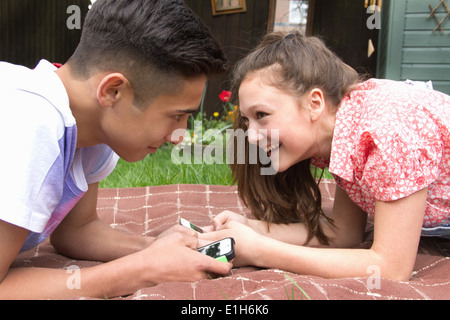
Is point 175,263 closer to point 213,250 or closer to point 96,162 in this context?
point 213,250

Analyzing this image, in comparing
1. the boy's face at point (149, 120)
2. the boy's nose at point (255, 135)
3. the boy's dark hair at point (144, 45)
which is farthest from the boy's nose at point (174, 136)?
the boy's nose at point (255, 135)

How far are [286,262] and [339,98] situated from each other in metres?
0.60

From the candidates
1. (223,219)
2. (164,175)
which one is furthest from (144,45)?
(164,175)

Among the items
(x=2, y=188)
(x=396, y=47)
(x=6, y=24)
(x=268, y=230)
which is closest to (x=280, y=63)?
(x=268, y=230)

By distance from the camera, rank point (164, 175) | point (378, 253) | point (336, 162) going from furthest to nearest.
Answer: point (164, 175) → point (336, 162) → point (378, 253)

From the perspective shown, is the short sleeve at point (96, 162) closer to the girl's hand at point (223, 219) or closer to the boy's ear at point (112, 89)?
the boy's ear at point (112, 89)

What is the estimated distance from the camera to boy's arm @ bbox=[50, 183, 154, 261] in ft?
5.12

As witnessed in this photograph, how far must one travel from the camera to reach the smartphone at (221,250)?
1.34 meters

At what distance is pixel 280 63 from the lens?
1.56 m

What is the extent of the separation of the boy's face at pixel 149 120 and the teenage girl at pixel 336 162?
10.8 inches

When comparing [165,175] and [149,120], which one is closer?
[149,120]

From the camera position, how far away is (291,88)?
1528 millimetres

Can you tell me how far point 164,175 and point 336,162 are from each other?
1.57 meters
